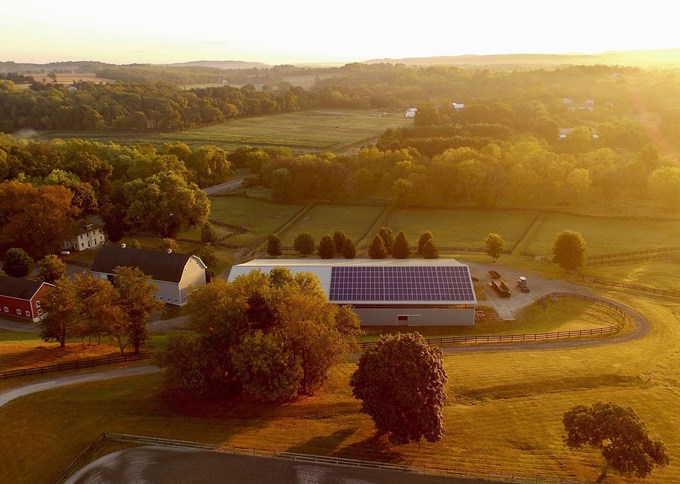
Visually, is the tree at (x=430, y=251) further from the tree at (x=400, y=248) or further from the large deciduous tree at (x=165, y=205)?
the large deciduous tree at (x=165, y=205)

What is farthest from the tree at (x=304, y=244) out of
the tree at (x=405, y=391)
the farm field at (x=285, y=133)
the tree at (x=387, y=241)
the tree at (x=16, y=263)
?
the farm field at (x=285, y=133)

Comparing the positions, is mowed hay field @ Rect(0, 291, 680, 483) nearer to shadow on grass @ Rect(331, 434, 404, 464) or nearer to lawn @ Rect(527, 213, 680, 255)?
shadow on grass @ Rect(331, 434, 404, 464)

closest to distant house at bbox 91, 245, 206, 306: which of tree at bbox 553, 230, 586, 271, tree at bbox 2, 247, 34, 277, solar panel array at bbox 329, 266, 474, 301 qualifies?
tree at bbox 2, 247, 34, 277

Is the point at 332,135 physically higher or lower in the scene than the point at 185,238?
higher

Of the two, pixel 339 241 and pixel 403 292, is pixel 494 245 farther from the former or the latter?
pixel 339 241

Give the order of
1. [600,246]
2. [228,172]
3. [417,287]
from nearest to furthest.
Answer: [417,287] → [600,246] → [228,172]

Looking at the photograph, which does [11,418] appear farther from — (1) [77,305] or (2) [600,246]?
(2) [600,246]

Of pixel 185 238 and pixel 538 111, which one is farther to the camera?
pixel 538 111

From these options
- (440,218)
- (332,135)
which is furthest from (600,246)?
(332,135)
